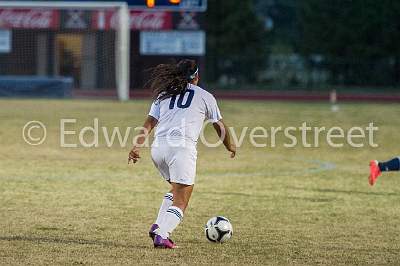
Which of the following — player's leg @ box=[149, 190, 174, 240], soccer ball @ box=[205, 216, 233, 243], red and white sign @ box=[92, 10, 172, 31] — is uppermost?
player's leg @ box=[149, 190, 174, 240]

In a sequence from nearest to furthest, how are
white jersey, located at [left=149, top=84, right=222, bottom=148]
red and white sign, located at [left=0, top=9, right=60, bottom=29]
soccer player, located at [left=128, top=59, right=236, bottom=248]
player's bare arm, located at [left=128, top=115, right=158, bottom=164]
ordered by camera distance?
soccer player, located at [left=128, top=59, right=236, bottom=248] → white jersey, located at [left=149, top=84, right=222, bottom=148] → player's bare arm, located at [left=128, top=115, right=158, bottom=164] → red and white sign, located at [left=0, top=9, right=60, bottom=29]

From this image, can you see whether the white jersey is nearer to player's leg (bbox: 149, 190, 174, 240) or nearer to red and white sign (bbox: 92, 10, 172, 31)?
player's leg (bbox: 149, 190, 174, 240)

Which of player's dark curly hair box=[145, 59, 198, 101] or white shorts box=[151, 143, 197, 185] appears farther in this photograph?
player's dark curly hair box=[145, 59, 198, 101]

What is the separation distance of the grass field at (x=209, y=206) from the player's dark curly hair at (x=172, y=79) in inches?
58.6

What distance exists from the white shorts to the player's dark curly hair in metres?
0.53

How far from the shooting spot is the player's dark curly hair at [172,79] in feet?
31.2

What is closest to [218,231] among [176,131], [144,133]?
[176,131]

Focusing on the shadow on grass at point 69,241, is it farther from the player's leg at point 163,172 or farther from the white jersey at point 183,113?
the white jersey at point 183,113

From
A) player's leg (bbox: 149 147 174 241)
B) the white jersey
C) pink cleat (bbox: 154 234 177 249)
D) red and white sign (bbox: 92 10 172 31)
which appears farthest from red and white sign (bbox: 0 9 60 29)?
pink cleat (bbox: 154 234 177 249)

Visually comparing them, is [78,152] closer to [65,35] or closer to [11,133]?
[11,133]

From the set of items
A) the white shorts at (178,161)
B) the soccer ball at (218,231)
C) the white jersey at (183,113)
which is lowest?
the soccer ball at (218,231)

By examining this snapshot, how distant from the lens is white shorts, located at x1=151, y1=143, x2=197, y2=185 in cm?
930

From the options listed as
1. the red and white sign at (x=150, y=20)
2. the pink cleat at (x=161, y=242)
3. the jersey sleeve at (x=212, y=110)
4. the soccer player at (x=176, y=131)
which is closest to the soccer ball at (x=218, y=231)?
the soccer player at (x=176, y=131)

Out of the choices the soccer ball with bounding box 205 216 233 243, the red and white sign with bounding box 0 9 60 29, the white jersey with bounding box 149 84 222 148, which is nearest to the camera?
the white jersey with bounding box 149 84 222 148
